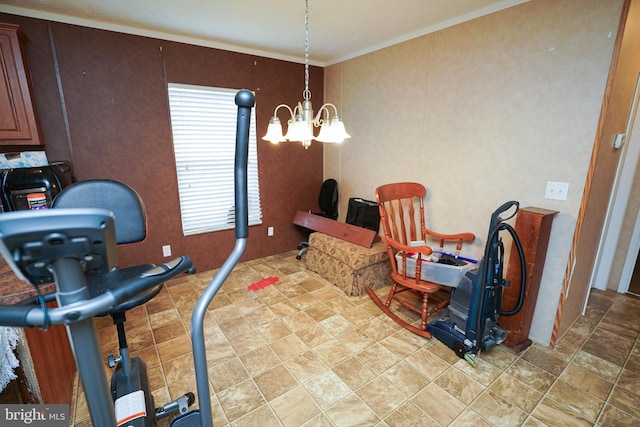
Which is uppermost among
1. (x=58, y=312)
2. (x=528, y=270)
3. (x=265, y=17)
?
(x=265, y=17)

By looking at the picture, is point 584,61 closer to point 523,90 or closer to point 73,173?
point 523,90

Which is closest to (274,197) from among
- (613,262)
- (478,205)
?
(478,205)

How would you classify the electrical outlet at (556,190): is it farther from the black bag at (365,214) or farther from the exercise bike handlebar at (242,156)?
the exercise bike handlebar at (242,156)

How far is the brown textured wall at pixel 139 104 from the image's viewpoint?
2.50m

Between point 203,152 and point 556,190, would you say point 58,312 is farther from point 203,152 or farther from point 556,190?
point 203,152

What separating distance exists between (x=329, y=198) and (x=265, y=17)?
7.12ft

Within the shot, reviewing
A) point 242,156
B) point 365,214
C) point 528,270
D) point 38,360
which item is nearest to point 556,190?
point 528,270

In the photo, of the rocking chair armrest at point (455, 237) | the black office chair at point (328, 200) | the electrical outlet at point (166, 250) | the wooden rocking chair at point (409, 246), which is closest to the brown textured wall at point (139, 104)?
the electrical outlet at point (166, 250)

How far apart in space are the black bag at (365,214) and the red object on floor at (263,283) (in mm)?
1139

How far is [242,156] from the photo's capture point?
946 millimetres

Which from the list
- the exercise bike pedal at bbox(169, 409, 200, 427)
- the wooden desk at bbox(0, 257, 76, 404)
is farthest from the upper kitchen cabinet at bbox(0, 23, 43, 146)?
the exercise bike pedal at bbox(169, 409, 200, 427)

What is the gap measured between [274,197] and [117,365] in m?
2.57

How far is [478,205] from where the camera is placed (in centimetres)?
252

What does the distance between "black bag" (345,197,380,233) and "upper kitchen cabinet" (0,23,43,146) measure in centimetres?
298
